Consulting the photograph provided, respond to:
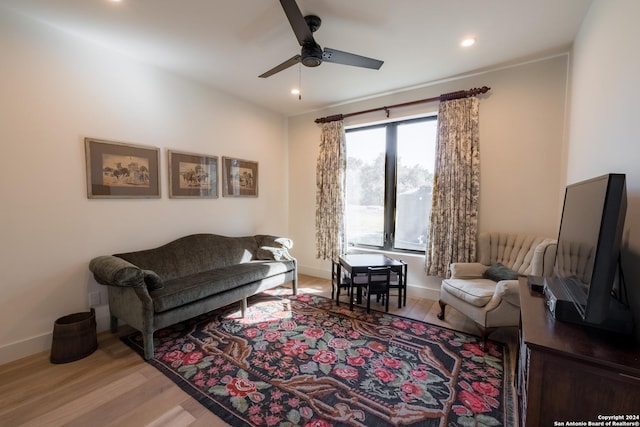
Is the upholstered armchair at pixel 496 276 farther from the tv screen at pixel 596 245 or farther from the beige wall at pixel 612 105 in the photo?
the tv screen at pixel 596 245

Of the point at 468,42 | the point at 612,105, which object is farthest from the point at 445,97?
the point at 612,105

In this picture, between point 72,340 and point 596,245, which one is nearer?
point 596,245

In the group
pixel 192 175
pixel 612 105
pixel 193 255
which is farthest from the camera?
pixel 192 175

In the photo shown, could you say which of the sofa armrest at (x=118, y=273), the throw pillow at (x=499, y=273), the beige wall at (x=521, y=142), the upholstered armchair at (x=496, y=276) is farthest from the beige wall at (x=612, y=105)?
the sofa armrest at (x=118, y=273)

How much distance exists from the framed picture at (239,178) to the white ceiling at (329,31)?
1.16m

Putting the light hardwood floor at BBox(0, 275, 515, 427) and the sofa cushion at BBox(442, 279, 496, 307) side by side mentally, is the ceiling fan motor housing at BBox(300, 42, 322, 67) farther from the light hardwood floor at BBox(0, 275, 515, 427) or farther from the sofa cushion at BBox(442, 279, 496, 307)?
the light hardwood floor at BBox(0, 275, 515, 427)

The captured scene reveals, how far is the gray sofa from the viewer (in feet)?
Answer: 7.25

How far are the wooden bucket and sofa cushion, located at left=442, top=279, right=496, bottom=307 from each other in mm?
3366

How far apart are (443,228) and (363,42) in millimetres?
2330

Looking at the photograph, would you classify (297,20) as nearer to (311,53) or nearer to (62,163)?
(311,53)

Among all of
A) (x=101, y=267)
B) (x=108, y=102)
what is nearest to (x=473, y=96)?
(x=108, y=102)

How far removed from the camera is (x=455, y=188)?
3275 millimetres

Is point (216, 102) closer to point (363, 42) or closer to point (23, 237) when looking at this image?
point (363, 42)

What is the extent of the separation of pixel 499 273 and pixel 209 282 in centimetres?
305
